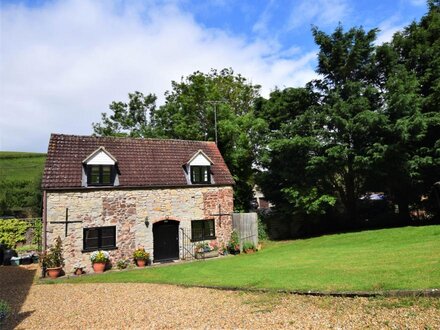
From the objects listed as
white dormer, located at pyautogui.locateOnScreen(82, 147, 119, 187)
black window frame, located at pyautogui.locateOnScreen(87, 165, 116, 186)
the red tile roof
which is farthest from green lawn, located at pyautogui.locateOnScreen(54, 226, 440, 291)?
the red tile roof

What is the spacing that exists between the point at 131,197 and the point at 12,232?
10.5 m

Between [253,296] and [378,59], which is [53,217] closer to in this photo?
[253,296]

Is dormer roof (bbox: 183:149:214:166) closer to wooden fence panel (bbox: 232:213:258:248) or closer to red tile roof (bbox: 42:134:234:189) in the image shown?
red tile roof (bbox: 42:134:234:189)

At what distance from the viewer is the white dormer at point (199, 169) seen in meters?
20.5

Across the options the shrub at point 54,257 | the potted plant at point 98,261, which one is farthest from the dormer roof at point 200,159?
the shrub at point 54,257

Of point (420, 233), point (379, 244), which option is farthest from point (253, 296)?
point (420, 233)

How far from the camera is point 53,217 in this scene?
53.1 ft

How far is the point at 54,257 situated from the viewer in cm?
1571

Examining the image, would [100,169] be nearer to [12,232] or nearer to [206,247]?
[206,247]

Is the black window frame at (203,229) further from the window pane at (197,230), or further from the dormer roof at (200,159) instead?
the dormer roof at (200,159)

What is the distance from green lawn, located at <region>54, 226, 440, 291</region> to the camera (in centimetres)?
850

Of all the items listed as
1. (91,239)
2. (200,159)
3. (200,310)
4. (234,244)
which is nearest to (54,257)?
(91,239)

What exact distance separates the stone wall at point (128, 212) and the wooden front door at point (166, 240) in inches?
15.1

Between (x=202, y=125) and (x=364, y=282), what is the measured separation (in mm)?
23146
